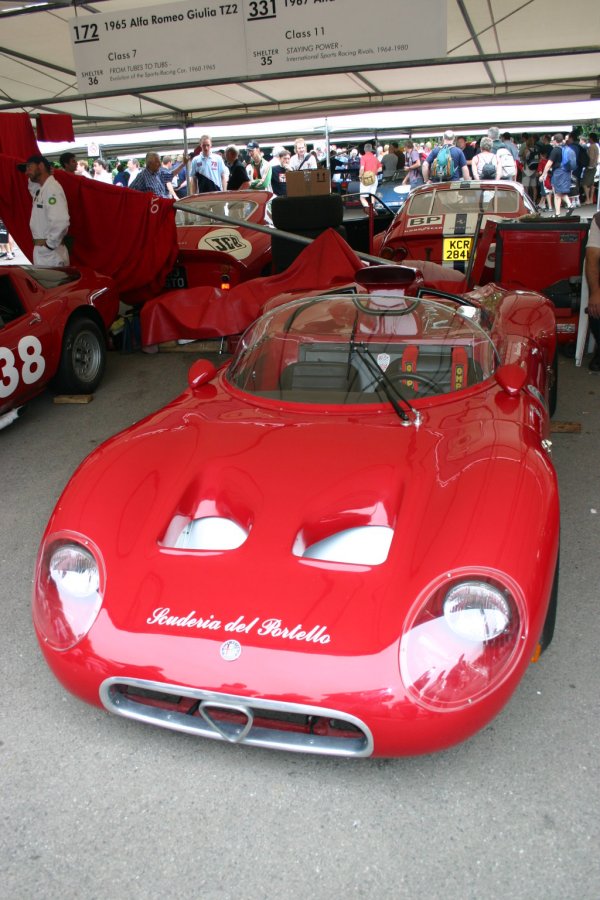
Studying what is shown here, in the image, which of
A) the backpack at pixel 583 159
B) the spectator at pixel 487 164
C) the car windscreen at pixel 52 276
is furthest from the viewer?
the backpack at pixel 583 159

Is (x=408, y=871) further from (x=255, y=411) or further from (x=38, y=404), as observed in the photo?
(x=38, y=404)

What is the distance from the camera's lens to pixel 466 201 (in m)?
8.12

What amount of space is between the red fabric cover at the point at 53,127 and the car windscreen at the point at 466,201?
523cm

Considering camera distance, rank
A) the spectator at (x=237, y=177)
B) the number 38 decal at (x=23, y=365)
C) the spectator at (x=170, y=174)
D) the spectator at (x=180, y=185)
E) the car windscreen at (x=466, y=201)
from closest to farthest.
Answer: the number 38 decal at (x=23, y=365) → the car windscreen at (x=466, y=201) → the spectator at (x=237, y=177) → the spectator at (x=170, y=174) → the spectator at (x=180, y=185)

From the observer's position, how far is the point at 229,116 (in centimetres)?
1288

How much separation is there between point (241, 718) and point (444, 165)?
15.3 meters

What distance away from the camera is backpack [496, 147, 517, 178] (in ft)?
43.7

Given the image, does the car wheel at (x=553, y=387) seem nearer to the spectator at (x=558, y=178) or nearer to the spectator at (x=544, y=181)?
the spectator at (x=558, y=178)

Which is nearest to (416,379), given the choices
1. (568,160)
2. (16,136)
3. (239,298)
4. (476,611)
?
(476,611)

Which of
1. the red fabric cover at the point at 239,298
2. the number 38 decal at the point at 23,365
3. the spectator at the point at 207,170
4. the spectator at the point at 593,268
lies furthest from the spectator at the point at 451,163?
the number 38 decal at the point at 23,365

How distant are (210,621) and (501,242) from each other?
16.5 feet

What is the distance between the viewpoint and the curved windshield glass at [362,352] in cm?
284

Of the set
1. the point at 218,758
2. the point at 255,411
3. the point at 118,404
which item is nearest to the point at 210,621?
the point at 218,758

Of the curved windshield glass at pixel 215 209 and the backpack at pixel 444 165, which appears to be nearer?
the curved windshield glass at pixel 215 209
